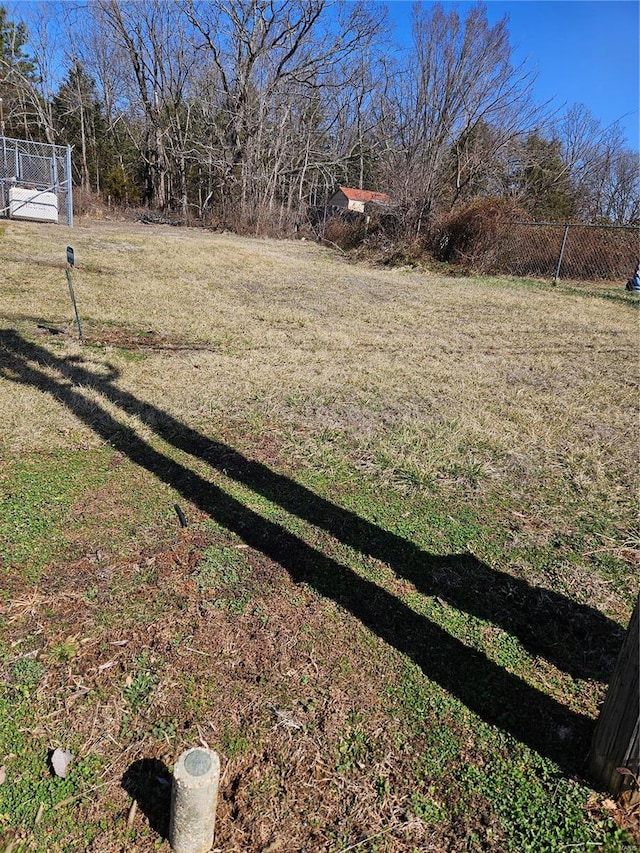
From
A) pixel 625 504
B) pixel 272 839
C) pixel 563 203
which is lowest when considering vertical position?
pixel 272 839

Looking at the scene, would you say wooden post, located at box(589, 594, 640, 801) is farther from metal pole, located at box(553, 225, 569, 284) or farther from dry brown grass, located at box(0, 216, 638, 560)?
metal pole, located at box(553, 225, 569, 284)

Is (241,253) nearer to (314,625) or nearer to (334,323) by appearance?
(334,323)

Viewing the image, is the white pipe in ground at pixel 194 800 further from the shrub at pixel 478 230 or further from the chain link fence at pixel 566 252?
the shrub at pixel 478 230

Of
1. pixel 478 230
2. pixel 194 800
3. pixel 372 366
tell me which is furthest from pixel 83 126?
pixel 194 800

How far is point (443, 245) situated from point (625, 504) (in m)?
15.9

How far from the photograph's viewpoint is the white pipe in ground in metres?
1.37

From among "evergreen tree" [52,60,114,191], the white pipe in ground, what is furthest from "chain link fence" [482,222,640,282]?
"evergreen tree" [52,60,114,191]

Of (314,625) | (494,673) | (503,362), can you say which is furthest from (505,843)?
(503,362)

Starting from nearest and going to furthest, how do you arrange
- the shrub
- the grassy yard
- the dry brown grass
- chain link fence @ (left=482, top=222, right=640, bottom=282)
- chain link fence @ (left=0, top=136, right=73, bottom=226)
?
the grassy yard
the dry brown grass
chain link fence @ (left=482, top=222, right=640, bottom=282)
chain link fence @ (left=0, top=136, right=73, bottom=226)
the shrub

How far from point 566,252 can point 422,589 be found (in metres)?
16.0

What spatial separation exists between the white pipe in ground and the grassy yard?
102 mm

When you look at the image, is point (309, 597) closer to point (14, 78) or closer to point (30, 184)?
point (30, 184)

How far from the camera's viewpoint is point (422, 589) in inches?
104

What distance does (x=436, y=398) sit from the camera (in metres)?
5.39
